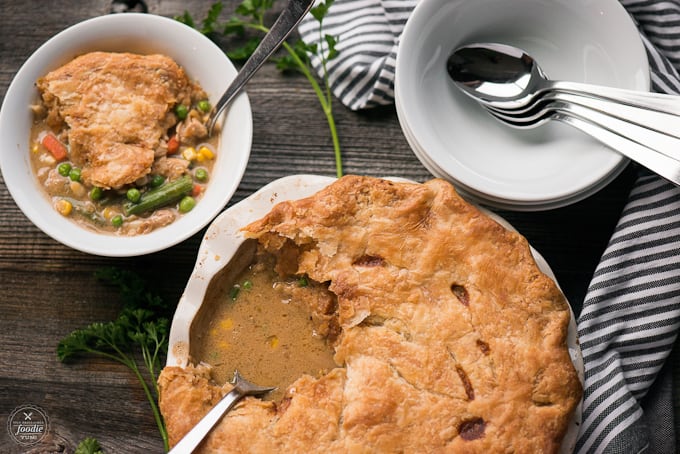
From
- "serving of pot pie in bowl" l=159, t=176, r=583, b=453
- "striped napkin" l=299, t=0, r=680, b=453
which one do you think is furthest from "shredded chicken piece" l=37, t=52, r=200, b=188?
"striped napkin" l=299, t=0, r=680, b=453

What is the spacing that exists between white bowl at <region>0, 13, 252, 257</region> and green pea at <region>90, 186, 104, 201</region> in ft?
0.58

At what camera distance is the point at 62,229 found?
11.5 feet

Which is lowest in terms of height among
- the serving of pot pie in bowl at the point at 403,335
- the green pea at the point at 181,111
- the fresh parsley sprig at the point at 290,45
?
the serving of pot pie in bowl at the point at 403,335

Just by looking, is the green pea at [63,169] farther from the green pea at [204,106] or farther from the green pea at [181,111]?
the green pea at [204,106]

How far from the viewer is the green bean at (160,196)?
3633mm

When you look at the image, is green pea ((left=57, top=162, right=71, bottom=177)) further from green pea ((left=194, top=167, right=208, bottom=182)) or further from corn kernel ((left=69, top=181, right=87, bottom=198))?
green pea ((left=194, top=167, right=208, bottom=182))

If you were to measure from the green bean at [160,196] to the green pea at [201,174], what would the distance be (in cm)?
8

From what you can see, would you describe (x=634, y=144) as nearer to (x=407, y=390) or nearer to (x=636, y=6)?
(x=636, y=6)

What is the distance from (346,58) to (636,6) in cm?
156

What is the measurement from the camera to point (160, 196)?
3637mm

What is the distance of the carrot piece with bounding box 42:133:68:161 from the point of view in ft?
12.0

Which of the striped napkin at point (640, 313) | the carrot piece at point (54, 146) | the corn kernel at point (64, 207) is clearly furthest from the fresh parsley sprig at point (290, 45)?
the striped napkin at point (640, 313)

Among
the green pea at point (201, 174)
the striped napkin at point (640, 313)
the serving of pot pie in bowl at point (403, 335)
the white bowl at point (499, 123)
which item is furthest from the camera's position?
the green pea at point (201, 174)

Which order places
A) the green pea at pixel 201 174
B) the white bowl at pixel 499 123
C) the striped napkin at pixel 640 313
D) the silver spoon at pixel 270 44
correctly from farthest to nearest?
the green pea at pixel 201 174
the silver spoon at pixel 270 44
the striped napkin at pixel 640 313
the white bowl at pixel 499 123
